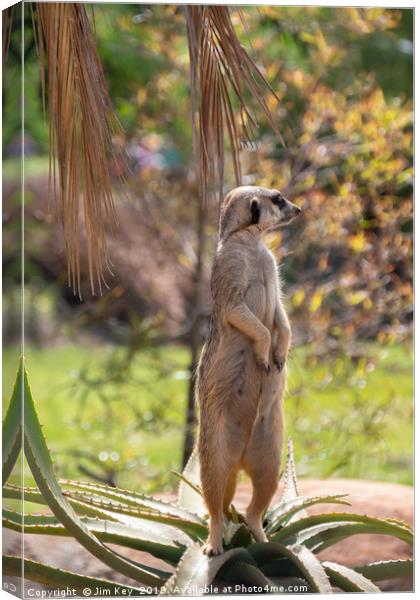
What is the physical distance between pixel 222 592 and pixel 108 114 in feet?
7.07

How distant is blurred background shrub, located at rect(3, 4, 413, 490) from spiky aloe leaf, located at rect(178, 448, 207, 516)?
2182mm

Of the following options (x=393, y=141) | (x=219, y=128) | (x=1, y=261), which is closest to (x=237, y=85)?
(x=219, y=128)

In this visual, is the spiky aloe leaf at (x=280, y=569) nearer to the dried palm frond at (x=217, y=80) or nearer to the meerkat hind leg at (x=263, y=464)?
the meerkat hind leg at (x=263, y=464)

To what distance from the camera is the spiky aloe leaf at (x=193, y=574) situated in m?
5.03

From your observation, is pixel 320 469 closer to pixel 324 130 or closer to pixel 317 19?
pixel 324 130

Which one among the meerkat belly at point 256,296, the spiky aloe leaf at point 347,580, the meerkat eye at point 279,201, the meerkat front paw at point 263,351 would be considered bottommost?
the spiky aloe leaf at point 347,580

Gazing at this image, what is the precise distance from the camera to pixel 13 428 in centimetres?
488

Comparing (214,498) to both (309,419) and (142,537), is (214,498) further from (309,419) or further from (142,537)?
(309,419)

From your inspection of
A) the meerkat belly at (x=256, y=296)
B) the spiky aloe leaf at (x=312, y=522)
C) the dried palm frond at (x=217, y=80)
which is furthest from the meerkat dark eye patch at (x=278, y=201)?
the spiky aloe leaf at (x=312, y=522)

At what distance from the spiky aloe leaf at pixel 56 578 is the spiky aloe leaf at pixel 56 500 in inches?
3.4

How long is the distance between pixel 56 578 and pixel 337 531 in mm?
1299

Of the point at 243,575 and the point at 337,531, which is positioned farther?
the point at 337,531

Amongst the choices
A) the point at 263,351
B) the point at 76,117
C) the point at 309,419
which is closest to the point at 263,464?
the point at 263,351

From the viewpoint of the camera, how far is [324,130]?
8656 millimetres
